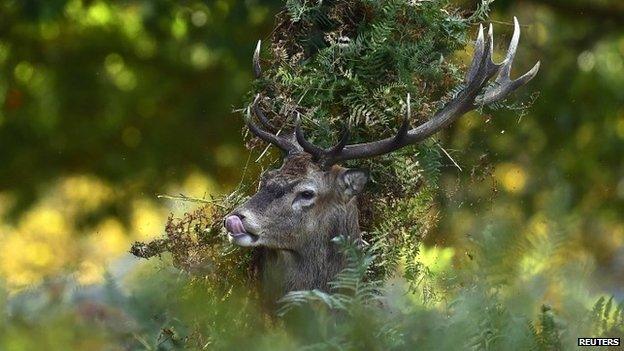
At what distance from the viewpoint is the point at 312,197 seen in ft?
13.8

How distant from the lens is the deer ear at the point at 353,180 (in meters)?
4.15

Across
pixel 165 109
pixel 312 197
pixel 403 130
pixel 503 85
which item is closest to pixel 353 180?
pixel 312 197

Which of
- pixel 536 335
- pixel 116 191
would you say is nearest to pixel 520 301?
pixel 536 335

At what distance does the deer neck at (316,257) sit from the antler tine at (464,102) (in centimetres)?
22

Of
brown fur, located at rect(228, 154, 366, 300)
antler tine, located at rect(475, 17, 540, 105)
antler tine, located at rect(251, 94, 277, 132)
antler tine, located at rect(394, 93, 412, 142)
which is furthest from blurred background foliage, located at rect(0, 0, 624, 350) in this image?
antler tine, located at rect(394, 93, 412, 142)

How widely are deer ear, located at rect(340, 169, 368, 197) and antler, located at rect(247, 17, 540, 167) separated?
0.06 metres

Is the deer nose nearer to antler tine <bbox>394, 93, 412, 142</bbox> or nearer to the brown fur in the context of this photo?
the brown fur

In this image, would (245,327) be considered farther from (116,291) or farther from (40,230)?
(40,230)

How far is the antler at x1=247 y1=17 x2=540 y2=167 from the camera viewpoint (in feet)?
13.3

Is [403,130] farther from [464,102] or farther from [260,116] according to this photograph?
[260,116]

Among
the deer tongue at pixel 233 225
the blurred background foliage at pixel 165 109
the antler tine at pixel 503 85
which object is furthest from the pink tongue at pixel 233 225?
the blurred background foliage at pixel 165 109

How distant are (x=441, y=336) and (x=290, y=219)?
2855 millimetres

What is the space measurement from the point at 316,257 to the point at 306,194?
0.72 feet

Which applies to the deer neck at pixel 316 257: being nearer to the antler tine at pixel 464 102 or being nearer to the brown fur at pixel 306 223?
the brown fur at pixel 306 223
